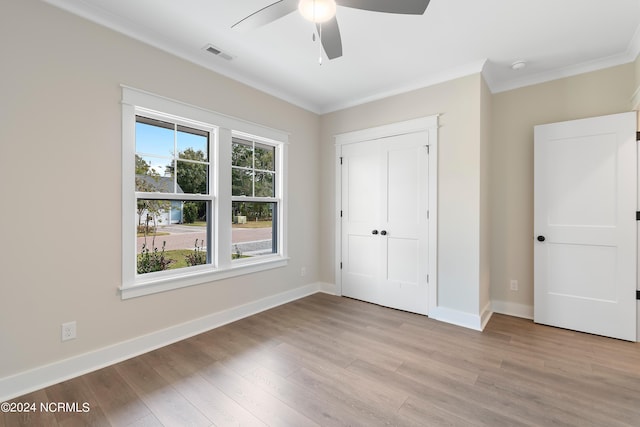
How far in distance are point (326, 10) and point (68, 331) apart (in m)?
2.84

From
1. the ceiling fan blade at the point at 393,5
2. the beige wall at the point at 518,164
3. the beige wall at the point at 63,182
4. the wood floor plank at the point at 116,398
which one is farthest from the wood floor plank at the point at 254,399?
the beige wall at the point at 518,164

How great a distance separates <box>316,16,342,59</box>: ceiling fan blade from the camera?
5.82 ft

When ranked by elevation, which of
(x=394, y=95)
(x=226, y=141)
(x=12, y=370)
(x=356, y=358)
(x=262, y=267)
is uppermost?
(x=394, y=95)

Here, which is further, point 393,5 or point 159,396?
point 159,396

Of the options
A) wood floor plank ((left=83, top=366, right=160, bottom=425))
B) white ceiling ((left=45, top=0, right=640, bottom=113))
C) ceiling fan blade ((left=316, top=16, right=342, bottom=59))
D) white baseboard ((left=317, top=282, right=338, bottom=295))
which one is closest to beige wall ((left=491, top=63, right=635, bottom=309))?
white ceiling ((left=45, top=0, right=640, bottom=113))

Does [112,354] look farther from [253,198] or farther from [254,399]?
[253,198]

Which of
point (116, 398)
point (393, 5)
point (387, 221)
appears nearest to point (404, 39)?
point (393, 5)

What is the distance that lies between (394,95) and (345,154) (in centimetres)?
99

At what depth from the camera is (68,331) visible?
2133mm

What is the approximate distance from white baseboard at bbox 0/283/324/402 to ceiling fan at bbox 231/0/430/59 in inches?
103

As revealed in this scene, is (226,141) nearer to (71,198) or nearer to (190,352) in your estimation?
(71,198)

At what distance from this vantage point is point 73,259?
2.16 m

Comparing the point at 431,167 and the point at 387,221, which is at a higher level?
the point at 431,167

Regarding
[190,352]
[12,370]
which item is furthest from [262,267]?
[12,370]
